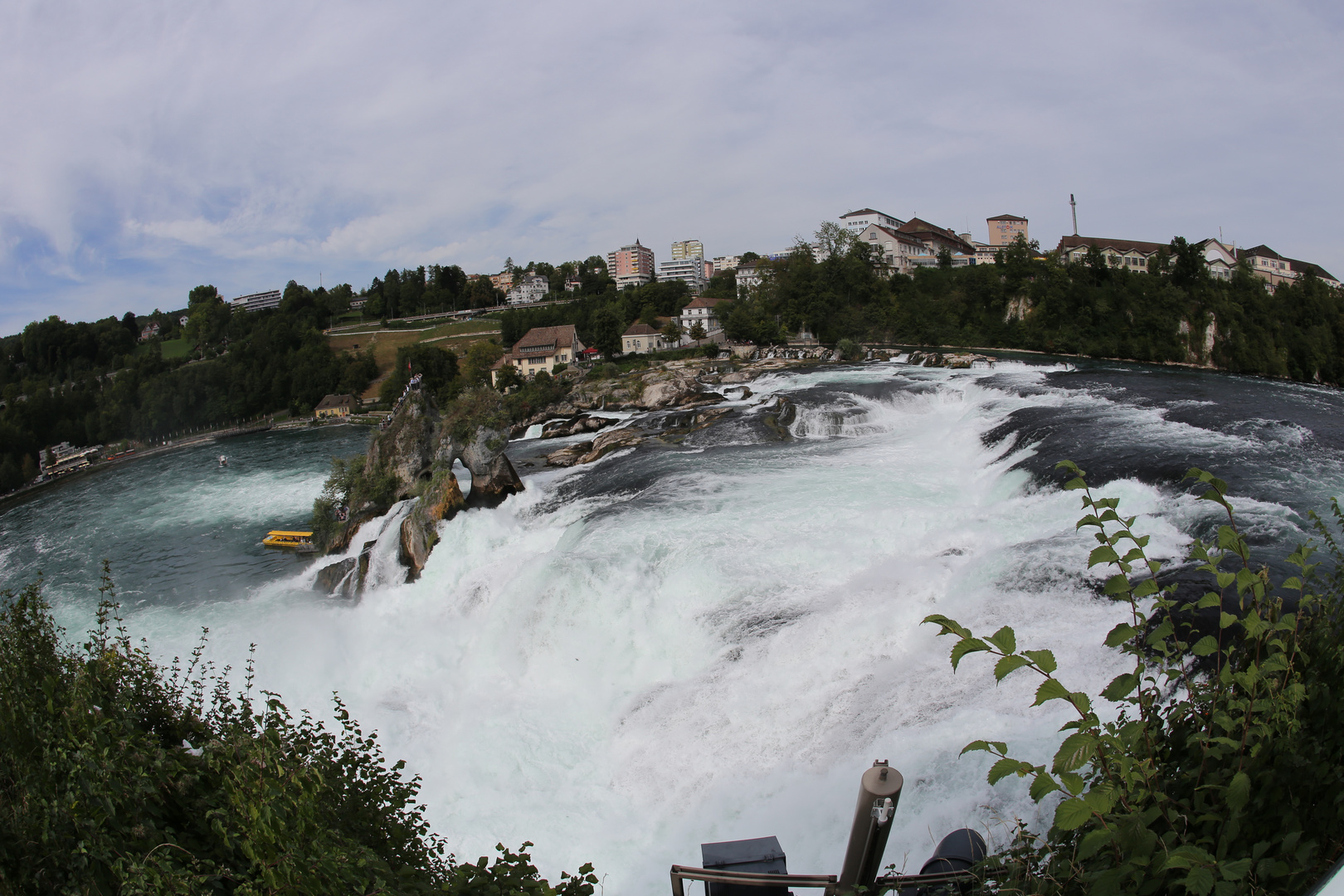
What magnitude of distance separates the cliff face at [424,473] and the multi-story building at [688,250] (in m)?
161

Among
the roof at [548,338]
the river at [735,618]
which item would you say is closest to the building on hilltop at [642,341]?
the roof at [548,338]

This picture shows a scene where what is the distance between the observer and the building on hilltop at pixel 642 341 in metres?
64.7

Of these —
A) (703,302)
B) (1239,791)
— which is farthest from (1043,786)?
(703,302)

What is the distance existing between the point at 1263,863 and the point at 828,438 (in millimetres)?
21315

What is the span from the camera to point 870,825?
375 cm

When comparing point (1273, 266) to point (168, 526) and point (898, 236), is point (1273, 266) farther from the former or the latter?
point (168, 526)

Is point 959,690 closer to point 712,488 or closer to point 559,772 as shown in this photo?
point 559,772

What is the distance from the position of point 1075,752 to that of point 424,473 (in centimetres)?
2025

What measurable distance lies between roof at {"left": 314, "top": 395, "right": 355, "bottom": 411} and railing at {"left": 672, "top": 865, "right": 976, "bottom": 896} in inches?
2795

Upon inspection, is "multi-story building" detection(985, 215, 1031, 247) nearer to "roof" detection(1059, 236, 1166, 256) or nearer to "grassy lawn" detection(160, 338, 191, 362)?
"roof" detection(1059, 236, 1166, 256)

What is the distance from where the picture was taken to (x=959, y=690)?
762 centimetres

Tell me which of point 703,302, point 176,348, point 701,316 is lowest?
point 701,316

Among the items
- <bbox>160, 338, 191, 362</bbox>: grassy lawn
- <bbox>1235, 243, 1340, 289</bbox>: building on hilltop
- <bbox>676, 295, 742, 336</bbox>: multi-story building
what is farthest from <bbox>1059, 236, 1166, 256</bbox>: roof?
<bbox>160, 338, 191, 362</bbox>: grassy lawn

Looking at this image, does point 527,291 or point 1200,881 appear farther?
point 527,291
